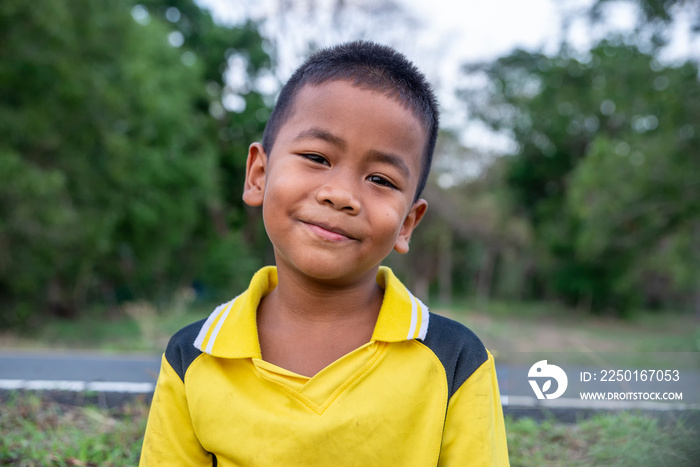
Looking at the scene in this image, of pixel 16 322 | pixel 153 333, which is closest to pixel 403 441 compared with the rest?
pixel 153 333

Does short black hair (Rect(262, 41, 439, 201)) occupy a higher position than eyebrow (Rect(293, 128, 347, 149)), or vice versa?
short black hair (Rect(262, 41, 439, 201))

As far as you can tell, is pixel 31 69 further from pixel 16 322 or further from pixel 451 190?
pixel 451 190

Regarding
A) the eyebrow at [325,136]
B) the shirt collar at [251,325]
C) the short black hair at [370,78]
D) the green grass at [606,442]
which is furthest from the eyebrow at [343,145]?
the green grass at [606,442]

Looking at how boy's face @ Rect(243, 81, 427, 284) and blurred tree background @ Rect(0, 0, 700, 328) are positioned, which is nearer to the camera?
boy's face @ Rect(243, 81, 427, 284)

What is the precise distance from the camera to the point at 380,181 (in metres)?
1.53

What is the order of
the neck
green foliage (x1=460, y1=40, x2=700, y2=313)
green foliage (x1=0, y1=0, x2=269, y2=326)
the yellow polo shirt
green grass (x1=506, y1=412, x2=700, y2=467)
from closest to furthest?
the yellow polo shirt → the neck → green grass (x1=506, y1=412, x2=700, y2=467) → green foliage (x1=0, y1=0, x2=269, y2=326) → green foliage (x1=460, y1=40, x2=700, y2=313)

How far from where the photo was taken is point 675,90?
10.0 meters

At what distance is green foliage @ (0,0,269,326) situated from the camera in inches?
358

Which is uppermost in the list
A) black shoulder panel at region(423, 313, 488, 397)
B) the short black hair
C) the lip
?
the short black hair

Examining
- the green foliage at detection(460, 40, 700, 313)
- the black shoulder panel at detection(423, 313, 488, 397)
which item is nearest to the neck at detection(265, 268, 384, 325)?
the black shoulder panel at detection(423, 313, 488, 397)

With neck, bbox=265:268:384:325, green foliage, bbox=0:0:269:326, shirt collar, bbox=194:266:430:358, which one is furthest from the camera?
green foliage, bbox=0:0:269:326

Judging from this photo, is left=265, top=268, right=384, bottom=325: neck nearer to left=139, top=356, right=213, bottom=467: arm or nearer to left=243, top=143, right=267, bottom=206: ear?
left=243, top=143, right=267, bottom=206: ear

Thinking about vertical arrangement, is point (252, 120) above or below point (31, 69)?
above

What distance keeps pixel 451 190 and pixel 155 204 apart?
11405 mm
